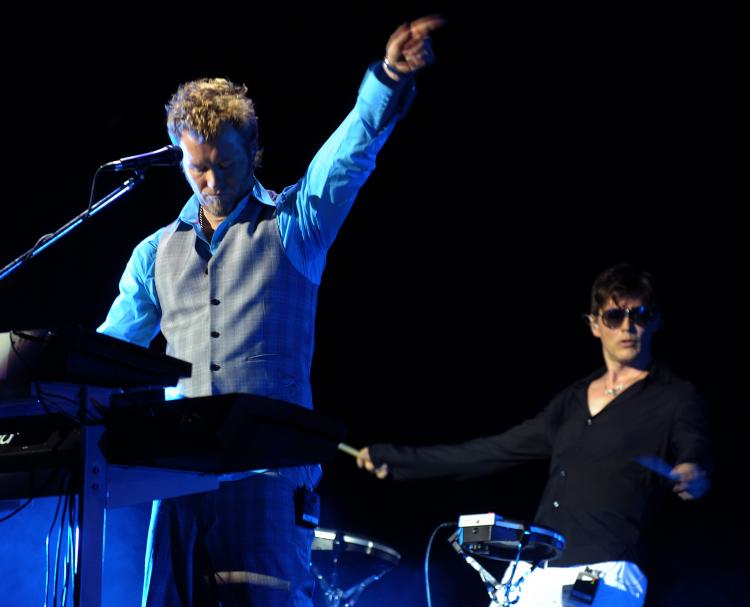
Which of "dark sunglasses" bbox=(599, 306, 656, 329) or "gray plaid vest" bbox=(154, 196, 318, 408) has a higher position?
"dark sunglasses" bbox=(599, 306, 656, 329)

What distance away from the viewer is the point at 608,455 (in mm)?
3572

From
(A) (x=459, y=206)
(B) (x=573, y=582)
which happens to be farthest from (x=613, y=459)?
(A) (x=459, y=206)

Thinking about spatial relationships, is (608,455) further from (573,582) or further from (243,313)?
(243,313)

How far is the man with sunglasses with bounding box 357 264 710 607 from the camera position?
3.36 m

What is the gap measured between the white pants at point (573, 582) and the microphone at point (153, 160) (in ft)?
6.62

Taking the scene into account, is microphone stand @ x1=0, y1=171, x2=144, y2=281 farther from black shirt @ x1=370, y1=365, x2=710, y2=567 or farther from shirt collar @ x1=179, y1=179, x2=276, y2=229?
black shirt @ x1=370, y1=365, x2=710, y2=567

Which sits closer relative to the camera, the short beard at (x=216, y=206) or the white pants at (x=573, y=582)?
the short beard at (x=216, y=206)

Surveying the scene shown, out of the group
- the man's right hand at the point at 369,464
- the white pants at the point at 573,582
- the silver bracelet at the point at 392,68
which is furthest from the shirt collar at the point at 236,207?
the white pants at the point at 573,582

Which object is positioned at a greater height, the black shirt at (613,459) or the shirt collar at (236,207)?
the shirt collar at (236,207)

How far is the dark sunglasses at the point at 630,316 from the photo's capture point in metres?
3.72

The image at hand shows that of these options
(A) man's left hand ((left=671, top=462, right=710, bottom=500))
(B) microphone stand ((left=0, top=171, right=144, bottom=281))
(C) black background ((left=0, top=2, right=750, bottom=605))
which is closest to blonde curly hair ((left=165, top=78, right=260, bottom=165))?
(B) microphone stand ((left=0, top=171, right=144, bottom=281))

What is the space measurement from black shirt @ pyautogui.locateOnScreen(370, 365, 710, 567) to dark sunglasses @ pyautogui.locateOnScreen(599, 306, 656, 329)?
0.20 m

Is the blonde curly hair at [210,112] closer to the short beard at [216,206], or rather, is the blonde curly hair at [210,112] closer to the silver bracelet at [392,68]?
the short beard at [216,206]

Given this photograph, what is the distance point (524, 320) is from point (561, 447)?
1041mm
